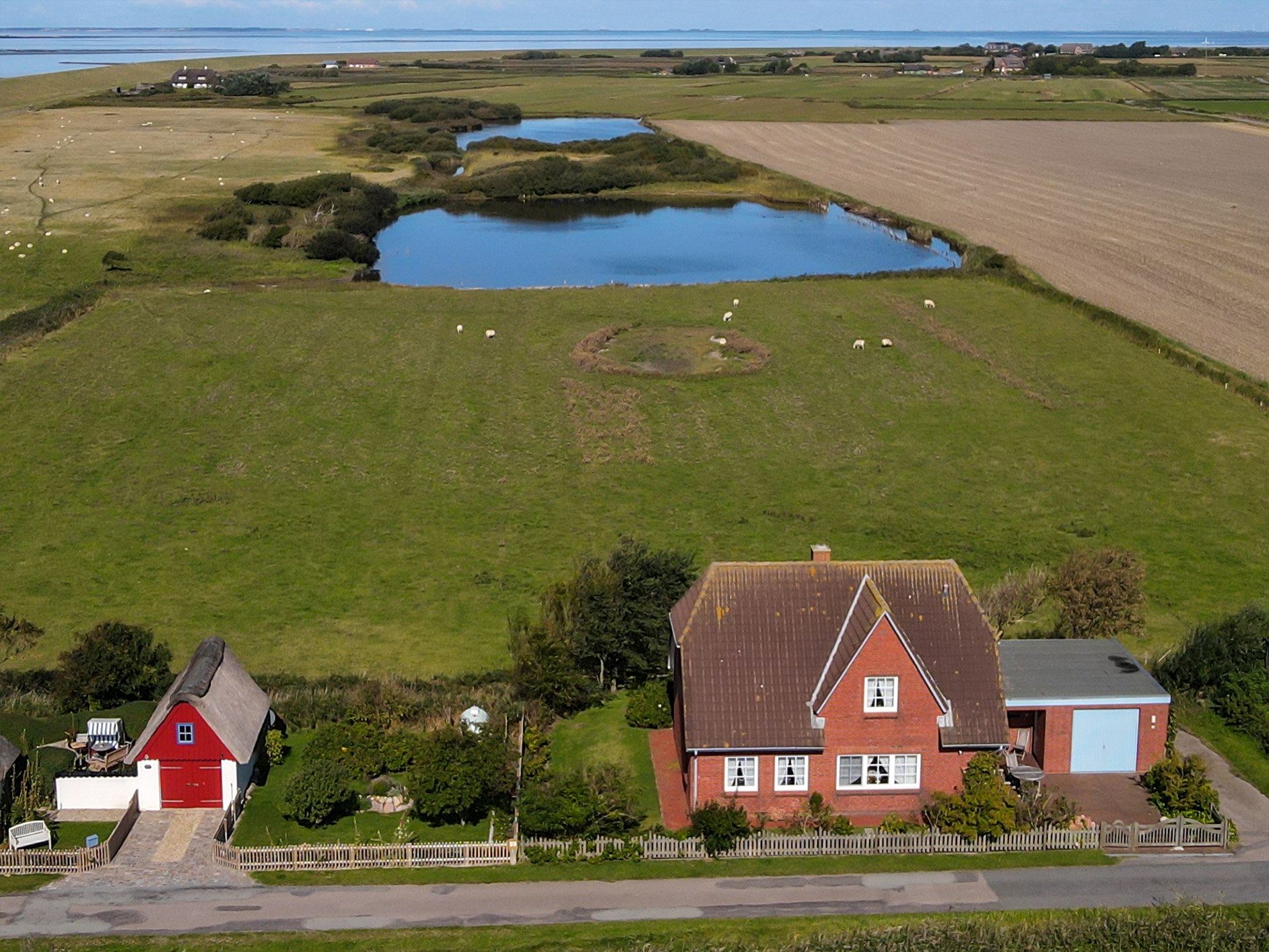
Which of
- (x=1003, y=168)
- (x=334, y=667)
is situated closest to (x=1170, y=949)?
(x=334, y=667)

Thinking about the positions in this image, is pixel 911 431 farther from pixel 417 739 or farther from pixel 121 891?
pixel 121 891

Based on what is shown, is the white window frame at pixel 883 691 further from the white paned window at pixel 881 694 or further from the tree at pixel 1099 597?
the tree at pixel 1099 597

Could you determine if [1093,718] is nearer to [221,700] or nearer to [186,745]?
[221,700]

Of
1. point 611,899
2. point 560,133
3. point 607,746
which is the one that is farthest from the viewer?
point 560,133

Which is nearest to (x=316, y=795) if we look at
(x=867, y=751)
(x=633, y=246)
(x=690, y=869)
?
(x=690, y=869)

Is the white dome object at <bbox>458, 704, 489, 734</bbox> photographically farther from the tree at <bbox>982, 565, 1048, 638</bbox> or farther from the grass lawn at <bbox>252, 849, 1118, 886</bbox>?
the tree at <bbox>982, 565, 1048, 638</bbox>

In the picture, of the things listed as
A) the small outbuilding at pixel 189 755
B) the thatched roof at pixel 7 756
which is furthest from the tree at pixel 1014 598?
the thatched roof at pixel 7 756
